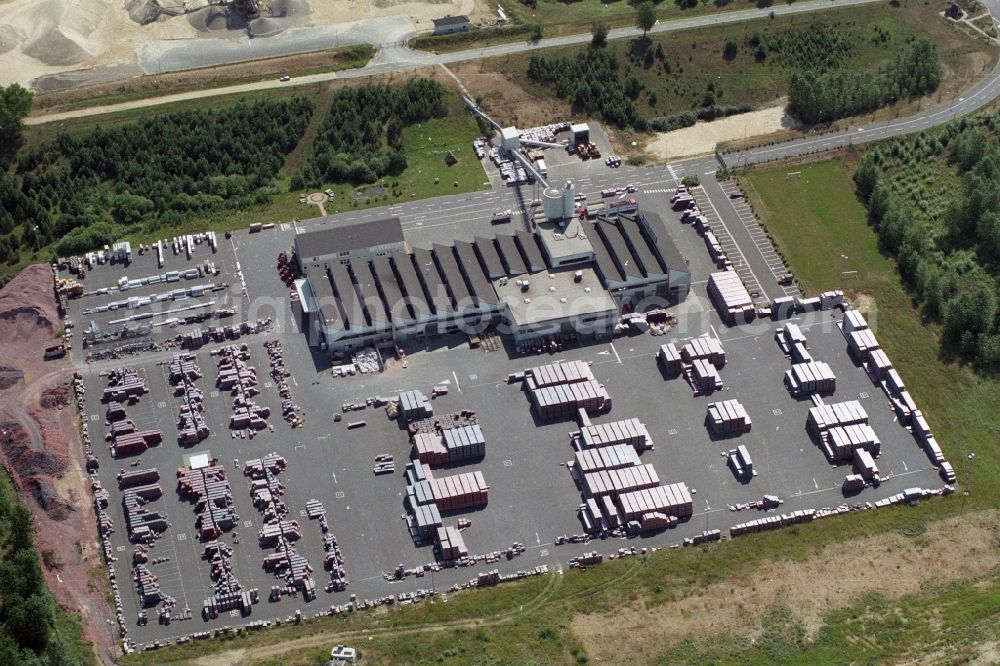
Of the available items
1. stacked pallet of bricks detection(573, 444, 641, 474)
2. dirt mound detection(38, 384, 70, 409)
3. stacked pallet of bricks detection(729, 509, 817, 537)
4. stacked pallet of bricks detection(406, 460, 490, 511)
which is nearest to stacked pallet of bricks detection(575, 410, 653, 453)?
stacked pallet of bricks detection(573, 444, 641, 474)

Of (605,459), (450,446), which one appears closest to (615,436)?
(605,459)

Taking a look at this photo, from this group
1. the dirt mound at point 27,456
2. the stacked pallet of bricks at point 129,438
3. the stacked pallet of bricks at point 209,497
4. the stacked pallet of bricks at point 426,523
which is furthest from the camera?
the stacked pallet of bricks at point 129,438

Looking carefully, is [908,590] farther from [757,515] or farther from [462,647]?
[462,647]

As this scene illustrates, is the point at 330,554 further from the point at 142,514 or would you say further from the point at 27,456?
the point at 27,456

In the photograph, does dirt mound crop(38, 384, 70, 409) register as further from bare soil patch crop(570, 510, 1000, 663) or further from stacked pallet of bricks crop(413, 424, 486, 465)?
bare soil patch crop(570, 510, 1000, 663)

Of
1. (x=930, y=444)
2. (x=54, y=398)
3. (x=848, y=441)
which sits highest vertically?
(x=54, y=398)

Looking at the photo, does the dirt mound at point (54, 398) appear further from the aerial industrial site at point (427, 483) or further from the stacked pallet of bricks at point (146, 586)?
the stacked pallet of bricks at point (146, 586)

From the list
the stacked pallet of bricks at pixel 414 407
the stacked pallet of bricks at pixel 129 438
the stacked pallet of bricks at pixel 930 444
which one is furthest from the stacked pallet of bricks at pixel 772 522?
the stacked pallet of bricks at pixel 129 438
